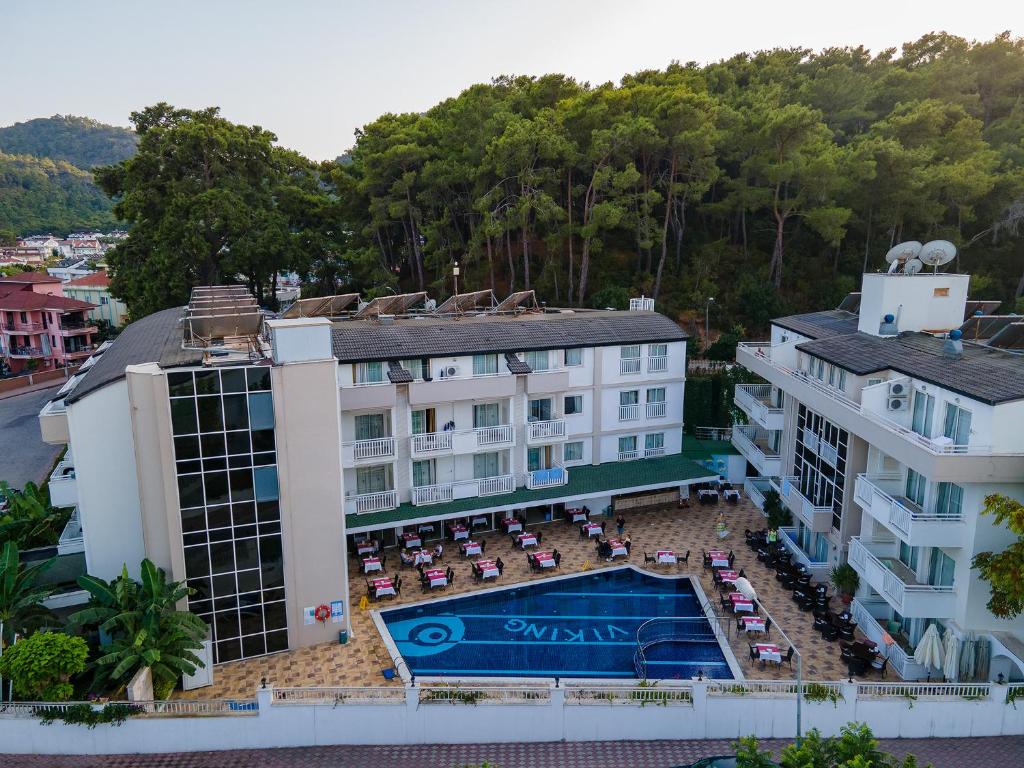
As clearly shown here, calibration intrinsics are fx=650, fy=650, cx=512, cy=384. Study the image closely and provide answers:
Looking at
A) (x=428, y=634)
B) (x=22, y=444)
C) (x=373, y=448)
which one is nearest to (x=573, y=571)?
(x=428, y=634)

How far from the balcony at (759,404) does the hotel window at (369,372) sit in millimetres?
16168

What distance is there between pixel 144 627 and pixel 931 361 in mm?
23010

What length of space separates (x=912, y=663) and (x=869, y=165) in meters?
29.3

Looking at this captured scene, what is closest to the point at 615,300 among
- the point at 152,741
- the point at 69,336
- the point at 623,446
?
the point at 623,446

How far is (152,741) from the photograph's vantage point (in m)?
15.2

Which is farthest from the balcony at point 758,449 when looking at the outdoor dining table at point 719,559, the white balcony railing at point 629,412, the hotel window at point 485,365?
the hotel window at point 485,365

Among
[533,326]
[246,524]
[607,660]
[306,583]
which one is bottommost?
[607,660]

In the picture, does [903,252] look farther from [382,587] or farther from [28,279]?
[28,279]

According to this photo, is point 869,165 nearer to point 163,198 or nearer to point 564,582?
point 564,582

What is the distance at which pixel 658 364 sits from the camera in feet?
101

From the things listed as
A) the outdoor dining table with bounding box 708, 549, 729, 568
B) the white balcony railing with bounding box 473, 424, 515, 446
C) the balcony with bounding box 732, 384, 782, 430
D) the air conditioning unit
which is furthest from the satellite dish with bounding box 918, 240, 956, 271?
the white balcony railing with bounding box 473, 424, 515, 446

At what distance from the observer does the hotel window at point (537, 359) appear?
27.7 metres

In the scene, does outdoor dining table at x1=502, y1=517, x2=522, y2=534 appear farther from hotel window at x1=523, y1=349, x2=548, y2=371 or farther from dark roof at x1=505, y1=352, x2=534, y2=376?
hotel window at x1=523, y1=349, x2=548, y2=371

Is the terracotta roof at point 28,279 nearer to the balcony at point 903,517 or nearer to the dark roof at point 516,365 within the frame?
the dark roof at point 516,365
